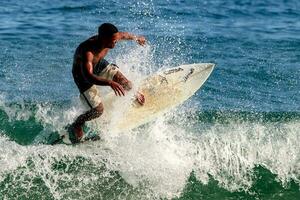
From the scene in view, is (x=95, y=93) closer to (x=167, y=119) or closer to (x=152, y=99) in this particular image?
(x=152, y=99)

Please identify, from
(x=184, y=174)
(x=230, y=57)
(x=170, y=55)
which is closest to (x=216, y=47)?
(x=230, y=57)

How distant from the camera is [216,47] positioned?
18.3 meters

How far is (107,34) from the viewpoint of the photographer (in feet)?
27.0

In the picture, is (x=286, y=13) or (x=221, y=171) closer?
(x=221, y=171)

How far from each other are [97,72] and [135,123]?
1.05 metres

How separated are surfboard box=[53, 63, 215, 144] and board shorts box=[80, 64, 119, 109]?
15.2 inches

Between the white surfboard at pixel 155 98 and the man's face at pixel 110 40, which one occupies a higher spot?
the man's face at pixel 110 40

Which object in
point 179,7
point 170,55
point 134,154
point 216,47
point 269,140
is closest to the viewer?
point 134,154

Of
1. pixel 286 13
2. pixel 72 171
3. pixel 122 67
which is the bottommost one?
pixel 286 13

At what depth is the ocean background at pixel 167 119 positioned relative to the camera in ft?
27.6

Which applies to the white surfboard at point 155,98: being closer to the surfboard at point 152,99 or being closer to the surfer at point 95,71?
the surfboard at point 152,99

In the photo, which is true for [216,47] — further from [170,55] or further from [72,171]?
[72,171]

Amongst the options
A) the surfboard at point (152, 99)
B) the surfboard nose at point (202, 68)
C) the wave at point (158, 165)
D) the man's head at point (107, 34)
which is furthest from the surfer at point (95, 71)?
the surfboard nose at point (202, 68)

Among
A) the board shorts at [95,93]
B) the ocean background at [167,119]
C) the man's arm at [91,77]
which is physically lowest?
the ocean background at [167,119]
